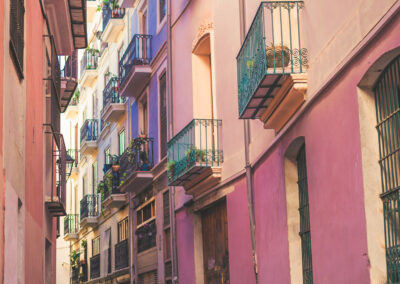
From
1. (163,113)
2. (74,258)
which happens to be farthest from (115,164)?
(74,258)

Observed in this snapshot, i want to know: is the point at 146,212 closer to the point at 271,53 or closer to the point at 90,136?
the point at 90,136

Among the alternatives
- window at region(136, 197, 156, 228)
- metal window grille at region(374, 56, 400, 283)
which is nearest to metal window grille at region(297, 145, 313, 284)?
metal window grille at region(374, 56, 400, 283)

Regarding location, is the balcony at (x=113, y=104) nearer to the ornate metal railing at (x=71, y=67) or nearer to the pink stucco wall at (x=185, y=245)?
the ornate metal railing at (x=71, y=67)

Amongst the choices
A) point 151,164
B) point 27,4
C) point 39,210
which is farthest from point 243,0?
point 151,164

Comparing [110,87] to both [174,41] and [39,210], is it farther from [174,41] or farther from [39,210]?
[39,210]

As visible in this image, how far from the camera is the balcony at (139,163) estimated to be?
2381 cm

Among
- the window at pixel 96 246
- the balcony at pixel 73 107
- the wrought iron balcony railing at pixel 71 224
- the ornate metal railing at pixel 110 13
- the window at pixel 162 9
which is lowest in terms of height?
the window at pixel 96 246

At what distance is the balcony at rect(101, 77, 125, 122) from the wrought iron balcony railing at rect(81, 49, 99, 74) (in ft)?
17.7

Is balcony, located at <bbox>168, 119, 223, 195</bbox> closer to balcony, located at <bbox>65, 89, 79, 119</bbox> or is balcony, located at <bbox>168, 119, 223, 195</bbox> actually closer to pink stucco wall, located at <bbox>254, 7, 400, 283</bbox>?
pink stucco wall, located at <bbox>254, 7, 400, 283</bbox>

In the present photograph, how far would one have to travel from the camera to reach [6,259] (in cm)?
966

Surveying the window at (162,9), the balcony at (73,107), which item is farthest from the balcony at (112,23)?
the balcony at (73,107)

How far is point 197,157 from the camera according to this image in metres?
17.6

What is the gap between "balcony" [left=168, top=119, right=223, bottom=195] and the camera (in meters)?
17.4

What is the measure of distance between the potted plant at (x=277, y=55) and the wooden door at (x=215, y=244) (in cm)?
607
